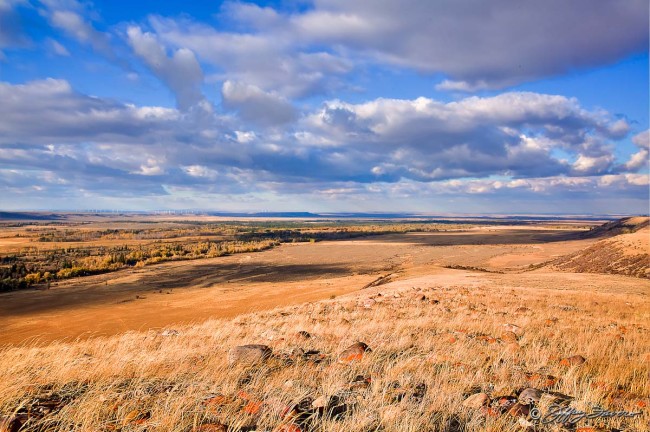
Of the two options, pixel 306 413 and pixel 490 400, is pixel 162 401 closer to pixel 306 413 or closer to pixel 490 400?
pixel 306 413

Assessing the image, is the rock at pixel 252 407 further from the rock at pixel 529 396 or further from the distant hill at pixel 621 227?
the distant hill at pixel 621 227

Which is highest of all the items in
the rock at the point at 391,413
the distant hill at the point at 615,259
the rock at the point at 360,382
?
the rock at the point at 391,413

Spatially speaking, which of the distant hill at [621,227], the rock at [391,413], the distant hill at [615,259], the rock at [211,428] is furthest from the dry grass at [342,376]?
the distant hill at [621,227]

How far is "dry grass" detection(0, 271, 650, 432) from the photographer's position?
13.0ft

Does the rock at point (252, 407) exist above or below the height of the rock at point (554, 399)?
above

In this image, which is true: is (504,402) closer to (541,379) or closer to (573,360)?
(541,379)

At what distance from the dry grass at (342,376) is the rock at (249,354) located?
0.21 m

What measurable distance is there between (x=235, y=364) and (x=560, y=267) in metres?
37.0

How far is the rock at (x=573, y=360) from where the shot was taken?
6.79m

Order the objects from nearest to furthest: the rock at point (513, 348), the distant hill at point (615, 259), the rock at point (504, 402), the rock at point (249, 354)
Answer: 1. the rock at point (504, 402)
2. the rock at point (249, 354)
3. the rock at point (513, 348)
4. the distant hill at point (615, 259)

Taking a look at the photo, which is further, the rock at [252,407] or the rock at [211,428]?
the rock at [252,407]

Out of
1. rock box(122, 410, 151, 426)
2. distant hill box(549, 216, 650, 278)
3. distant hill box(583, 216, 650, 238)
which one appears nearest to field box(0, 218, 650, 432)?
rock box(122, 410, 151, 426)

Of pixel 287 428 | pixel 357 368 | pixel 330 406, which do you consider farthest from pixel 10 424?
pixel 357 368

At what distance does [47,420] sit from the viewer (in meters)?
3.71
